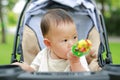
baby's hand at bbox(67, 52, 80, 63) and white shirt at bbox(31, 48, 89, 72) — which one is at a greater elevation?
baby's hand at bbox(67, 52, 80, 63)

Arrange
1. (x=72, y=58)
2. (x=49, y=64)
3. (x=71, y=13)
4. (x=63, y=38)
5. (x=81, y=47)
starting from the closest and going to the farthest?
(x=81, y=47) → (x=72, y=58) → (x=63, y=38) → (x=49, y=64) → (x=71, y=13)

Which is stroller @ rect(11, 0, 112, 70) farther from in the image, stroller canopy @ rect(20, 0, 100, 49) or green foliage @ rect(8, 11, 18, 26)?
green foliage @ rect(8, 11, 18, 26)

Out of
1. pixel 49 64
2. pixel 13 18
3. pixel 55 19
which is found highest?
pixel 13 18

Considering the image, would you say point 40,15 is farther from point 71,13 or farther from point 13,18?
point 13,18

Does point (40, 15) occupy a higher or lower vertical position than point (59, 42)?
higher

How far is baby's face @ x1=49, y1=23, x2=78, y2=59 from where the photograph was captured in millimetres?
2424

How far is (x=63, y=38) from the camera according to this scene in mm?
2436

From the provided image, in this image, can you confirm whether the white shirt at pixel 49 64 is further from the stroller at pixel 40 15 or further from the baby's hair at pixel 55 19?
the stroller at pixel 40 15

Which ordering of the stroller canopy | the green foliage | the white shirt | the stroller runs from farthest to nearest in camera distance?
1. the green foliage
2. the stroller canopy
3. the stroller
4. the white shirt

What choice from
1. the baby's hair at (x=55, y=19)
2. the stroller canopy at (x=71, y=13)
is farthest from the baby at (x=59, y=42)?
the stroller canopy at (x=71, y=13)

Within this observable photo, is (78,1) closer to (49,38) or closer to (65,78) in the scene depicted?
(49,38)

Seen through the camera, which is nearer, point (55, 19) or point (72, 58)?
point (72, 58)

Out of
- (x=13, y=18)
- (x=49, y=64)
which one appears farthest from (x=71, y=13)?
(x=13, y=18)

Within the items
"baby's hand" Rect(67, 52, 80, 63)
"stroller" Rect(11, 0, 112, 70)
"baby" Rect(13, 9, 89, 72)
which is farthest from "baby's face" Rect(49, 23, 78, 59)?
"stroller" Rect(11, 0, 112, 70)
